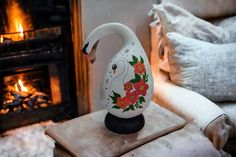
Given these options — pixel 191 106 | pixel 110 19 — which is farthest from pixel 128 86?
pixel 110 19

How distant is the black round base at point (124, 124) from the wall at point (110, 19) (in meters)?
0.77

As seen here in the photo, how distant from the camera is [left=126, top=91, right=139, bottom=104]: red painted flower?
134cm

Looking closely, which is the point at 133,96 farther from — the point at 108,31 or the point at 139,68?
the point at 108,31

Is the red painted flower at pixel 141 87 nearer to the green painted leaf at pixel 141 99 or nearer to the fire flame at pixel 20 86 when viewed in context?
the green painted leaf at pixel 141 99

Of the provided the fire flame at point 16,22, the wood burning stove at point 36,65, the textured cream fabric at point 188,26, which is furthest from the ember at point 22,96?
the textured cream fabric at point 188,26

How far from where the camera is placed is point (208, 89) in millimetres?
1728

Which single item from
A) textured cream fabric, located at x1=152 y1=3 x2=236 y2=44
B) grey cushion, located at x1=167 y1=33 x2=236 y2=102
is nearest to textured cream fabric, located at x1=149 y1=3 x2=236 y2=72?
textured cream fabric, located at x1=152 y1=3 x2=236 y2=44

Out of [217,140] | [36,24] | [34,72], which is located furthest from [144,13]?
[217,140]

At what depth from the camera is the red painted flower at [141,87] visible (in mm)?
1338

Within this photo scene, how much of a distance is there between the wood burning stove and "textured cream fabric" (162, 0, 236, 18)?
67cm

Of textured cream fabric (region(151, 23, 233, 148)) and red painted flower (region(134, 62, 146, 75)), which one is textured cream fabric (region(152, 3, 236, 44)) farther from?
red painted flower (region(134, 62, 146, 75))

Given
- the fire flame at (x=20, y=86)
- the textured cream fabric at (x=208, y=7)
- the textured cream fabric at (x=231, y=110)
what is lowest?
the fire flame at (x=20, y=86)

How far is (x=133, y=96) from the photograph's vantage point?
1.35 m

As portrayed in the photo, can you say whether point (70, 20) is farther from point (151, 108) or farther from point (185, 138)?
point (185, 138)
